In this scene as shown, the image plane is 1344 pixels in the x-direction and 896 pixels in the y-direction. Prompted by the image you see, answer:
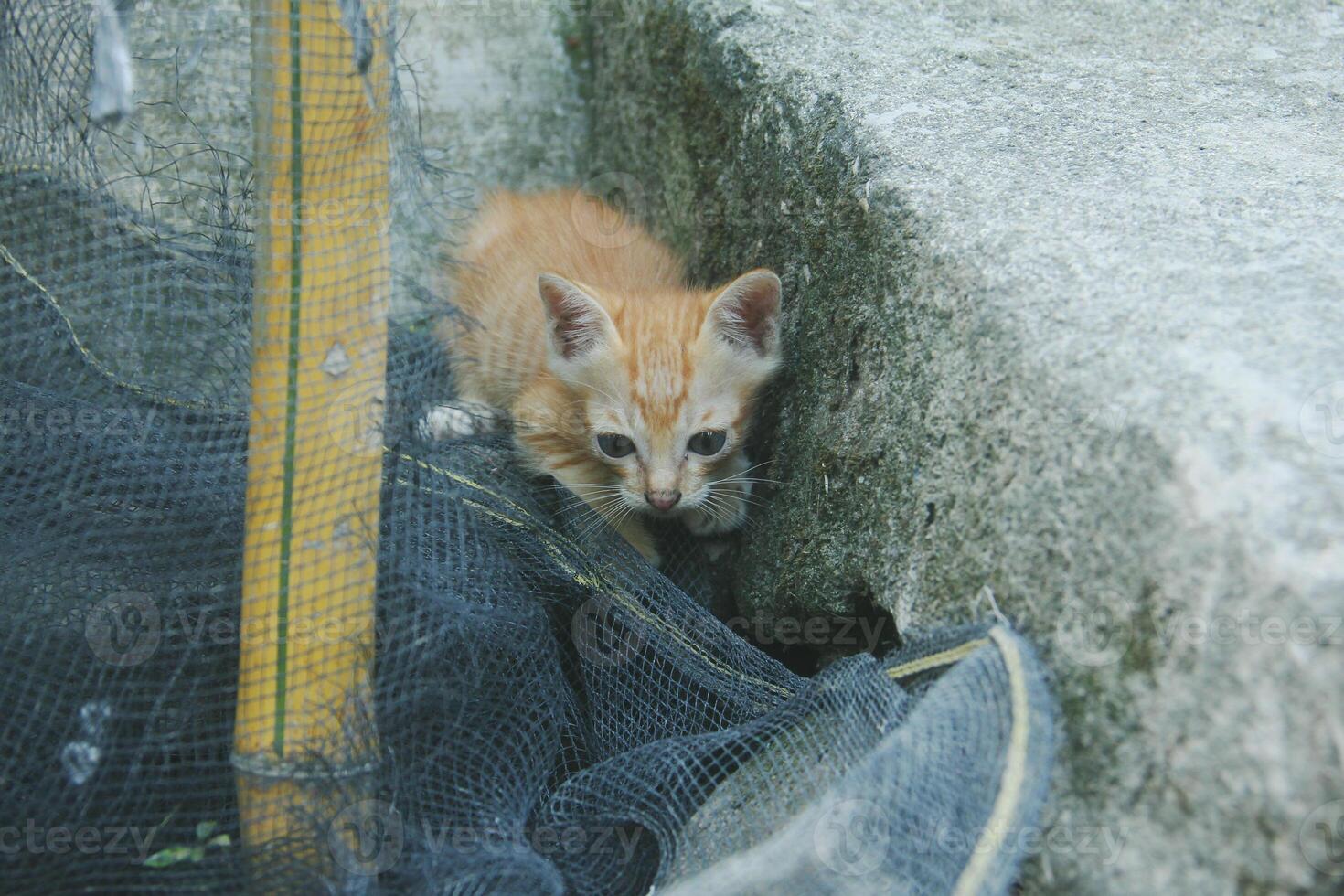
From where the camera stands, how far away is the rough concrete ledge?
3.87ft

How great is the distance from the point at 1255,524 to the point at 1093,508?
0.68 feet

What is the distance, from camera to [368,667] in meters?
1.65

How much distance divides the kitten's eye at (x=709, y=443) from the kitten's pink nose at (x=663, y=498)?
0.40 ft

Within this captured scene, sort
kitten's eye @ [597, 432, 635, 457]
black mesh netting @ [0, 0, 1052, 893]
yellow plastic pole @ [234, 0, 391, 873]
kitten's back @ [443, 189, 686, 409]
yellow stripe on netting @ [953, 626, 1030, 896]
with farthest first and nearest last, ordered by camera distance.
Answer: kitten's back @ [443, 189, 686, 409] < kitten's eye @ [597, 432, 635, 457] < yellow plastic pole @ [234, 0, 391, 873] < black mesh netting @ [0, 0, 1052, 893] < yellow stripe on netting @ [953, 626, 1030, 896]

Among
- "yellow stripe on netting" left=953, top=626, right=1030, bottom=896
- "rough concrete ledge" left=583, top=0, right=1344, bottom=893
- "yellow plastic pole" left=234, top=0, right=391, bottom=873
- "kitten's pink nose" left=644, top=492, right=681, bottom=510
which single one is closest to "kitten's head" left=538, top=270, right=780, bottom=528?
"kitten's pink nose" left=644, top=492, right=681, bottom=510

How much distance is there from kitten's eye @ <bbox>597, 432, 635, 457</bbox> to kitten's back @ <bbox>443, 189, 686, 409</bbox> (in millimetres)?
323

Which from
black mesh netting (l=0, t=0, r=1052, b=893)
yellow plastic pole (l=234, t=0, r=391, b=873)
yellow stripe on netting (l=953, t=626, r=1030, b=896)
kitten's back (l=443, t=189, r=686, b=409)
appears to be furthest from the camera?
kitten's back (l=443, t=189, r=686, b=409)

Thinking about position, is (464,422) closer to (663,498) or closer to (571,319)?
(571,319)

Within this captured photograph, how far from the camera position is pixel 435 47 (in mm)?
3326

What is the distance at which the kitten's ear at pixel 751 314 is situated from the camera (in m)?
2.24

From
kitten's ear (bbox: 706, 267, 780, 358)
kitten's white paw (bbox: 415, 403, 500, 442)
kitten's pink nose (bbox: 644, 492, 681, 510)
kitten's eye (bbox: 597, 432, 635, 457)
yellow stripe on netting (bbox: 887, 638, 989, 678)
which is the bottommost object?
kitten's white paw (bbox: 415, 403, 500, 442)

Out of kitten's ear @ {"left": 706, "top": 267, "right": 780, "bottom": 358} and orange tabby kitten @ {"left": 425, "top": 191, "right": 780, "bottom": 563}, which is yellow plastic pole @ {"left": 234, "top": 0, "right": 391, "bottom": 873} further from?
kitten's ear @ {"left": 706, "top": 267, "right": 780, "bottom": 358}

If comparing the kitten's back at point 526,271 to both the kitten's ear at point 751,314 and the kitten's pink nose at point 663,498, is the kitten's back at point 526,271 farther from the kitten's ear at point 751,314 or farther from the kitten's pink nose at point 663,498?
the kitten's pink nose at point 663,498

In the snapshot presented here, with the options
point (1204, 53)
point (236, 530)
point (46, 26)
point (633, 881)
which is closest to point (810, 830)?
point (633, 881)
